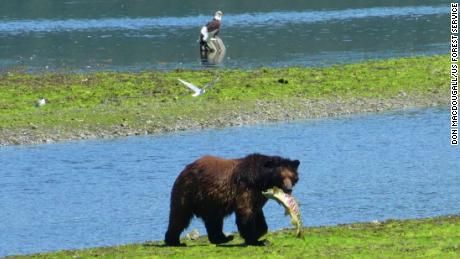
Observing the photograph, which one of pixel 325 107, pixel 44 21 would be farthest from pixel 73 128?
pixel 44 21

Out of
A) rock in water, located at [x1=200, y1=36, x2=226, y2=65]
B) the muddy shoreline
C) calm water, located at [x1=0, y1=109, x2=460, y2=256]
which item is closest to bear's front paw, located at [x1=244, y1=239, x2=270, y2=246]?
calm water, located at [x1=0, y1=109, x2=460, y2=256]

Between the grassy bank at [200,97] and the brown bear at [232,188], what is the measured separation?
14.0 metres

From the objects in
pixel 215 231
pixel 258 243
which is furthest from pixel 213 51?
pixel 258 243

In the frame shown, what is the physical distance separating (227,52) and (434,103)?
15841 millimetres

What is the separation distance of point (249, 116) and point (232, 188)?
610 inches

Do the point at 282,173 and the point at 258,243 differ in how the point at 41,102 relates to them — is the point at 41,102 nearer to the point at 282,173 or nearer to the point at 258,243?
the point at 258,243

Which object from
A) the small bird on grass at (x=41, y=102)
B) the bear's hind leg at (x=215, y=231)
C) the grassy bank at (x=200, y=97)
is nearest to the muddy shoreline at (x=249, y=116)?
the grassy bank at (x=200, y=97)

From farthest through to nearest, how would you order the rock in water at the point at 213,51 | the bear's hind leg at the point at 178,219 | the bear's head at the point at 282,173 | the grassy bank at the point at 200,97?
the rock in water at the point at 213,51 → the grassy bank at the point at 200,97 → the bear's hind leg at the point at 178,219 → the bear's head at the point at 282,173

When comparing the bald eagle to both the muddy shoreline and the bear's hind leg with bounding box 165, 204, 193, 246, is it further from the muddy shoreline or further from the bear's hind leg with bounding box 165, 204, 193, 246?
the bear's hind leg with bounding box 165, 204, 193, 246

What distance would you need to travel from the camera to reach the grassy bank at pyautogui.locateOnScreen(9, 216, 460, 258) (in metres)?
14.0

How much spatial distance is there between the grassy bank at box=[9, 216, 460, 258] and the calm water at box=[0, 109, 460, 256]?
241 centimetres

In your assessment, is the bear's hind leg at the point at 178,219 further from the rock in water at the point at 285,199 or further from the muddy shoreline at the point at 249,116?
the muddy shoreline at the point at 249,116

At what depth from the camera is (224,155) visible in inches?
1057

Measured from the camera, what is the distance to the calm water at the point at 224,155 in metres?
19.8
